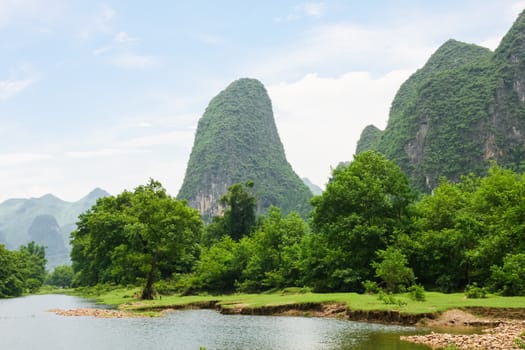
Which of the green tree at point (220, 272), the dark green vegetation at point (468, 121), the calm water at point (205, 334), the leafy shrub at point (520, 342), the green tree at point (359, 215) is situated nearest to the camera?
the leafy shrub at point (520, 342)

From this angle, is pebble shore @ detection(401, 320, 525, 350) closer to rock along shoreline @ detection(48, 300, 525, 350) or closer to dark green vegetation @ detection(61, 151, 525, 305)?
rock along shoreline @ detection(48, 300, 525, 350)

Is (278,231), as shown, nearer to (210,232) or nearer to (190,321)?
(190,321)

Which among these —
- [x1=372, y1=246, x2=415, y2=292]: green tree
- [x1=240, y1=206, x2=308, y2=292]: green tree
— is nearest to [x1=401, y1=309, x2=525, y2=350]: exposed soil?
[x1=372, y1=246, x2=415, y2=292]: green tree

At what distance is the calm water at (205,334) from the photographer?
21.2 metres

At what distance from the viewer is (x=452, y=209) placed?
43.1 metres

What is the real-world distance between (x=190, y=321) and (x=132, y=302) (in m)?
17.6

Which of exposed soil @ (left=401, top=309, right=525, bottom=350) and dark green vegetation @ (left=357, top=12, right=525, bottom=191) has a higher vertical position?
dark green vegetation @ (left=357, top=12, right=525, bottom=191)

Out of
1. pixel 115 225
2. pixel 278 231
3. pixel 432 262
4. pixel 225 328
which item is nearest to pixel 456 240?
pixel 432 262

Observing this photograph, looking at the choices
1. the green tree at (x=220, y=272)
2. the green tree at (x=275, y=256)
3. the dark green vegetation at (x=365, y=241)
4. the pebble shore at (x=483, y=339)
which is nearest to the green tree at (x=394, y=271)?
the dark green vegetation at (x=365, y=241)

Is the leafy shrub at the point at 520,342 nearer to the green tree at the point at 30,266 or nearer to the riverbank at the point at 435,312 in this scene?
the riverbank at the point at 435,312

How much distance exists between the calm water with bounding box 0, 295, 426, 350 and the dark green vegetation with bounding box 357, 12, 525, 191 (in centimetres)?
11534

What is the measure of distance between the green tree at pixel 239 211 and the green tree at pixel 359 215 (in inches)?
1417

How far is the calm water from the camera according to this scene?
21.2 m

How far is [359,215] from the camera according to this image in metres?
42.6
